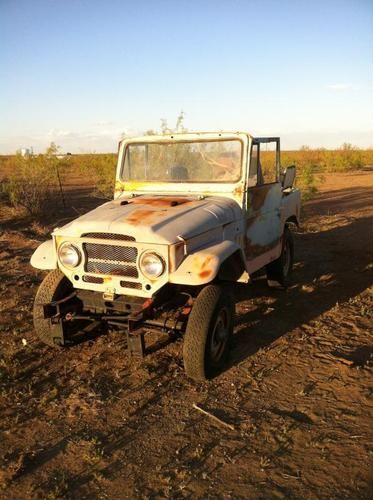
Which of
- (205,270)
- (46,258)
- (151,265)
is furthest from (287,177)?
(46,258)

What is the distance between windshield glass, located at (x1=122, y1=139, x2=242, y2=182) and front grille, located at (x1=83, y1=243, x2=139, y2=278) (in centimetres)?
156

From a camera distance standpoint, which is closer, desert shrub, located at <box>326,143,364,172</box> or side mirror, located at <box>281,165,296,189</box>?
side mirror, located at <box>281,165,296,189</box>

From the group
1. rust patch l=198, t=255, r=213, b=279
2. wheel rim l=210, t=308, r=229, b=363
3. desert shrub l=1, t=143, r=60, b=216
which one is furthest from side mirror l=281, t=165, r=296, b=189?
desert shrub l=1, t=143, r=60, b=216

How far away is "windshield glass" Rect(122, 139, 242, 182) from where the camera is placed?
497cm

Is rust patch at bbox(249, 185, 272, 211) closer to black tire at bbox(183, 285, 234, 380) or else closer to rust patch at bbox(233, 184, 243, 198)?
rust patch at bbox(233, 184, 243, 198)

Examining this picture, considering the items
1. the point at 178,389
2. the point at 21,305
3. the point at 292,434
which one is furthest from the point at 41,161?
the point at 292,434

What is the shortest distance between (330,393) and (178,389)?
127 centimetres

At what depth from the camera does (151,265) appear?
3766 mm

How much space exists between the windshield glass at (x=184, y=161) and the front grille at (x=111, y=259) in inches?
61.3

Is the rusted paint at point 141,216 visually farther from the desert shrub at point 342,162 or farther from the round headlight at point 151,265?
the desert shrub at point 342,162

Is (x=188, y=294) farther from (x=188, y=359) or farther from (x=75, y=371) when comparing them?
(x=75, y=371)

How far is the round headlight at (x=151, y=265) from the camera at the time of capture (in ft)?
12.3

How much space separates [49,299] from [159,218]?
131 cm

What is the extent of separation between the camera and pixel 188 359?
3799 millimetres
